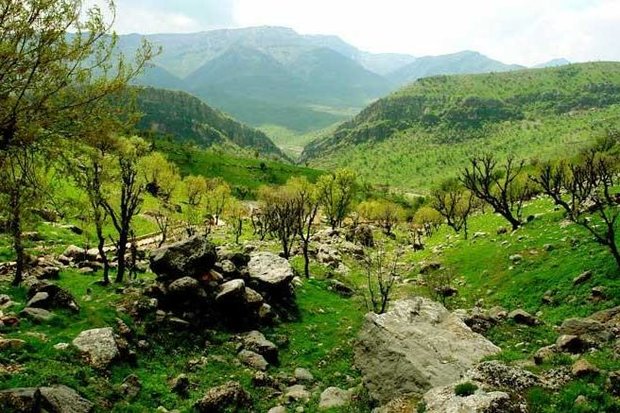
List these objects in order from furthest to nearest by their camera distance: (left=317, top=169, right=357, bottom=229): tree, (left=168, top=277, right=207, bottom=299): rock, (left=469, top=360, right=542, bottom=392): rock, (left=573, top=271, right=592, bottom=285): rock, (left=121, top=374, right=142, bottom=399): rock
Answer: (left=317, top=169, right=357, bottom=229): tree, (left=573, top=271, right=592, bottom=285): rock, (left=168, top=277, right=207, bottom=299): rock, (left=121, top=374, right=142, bottom=399): rock, (left=469, top=360, right=542, bottom=392): rock

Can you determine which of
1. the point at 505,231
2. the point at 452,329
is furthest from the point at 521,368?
the point at 505,231

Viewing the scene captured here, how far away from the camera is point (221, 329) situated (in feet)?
87.2

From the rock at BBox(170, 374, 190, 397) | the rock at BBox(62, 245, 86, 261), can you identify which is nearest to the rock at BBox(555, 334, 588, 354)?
the rock at BBox(170, 374, 190, 397)

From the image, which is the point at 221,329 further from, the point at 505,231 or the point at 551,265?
the point at 505,231

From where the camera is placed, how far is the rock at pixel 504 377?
596 inches

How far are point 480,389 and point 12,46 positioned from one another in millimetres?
16710

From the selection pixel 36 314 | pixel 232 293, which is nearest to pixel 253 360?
pixel 232 293

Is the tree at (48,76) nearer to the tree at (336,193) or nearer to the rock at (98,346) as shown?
the rock at (98,346)

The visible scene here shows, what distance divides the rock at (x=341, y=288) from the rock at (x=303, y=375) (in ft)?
49.5

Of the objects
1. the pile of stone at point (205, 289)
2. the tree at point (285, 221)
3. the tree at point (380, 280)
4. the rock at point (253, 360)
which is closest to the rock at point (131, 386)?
the rock at point (253, 360)

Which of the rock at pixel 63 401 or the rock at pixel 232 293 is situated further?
the rock at pixel 232 293

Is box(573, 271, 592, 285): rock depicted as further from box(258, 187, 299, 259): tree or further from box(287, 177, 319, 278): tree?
box(258, 187, 299, 259): tree

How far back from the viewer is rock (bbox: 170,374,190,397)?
797 inches

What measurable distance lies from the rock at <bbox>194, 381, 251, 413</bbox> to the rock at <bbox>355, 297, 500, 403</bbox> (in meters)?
5.06
